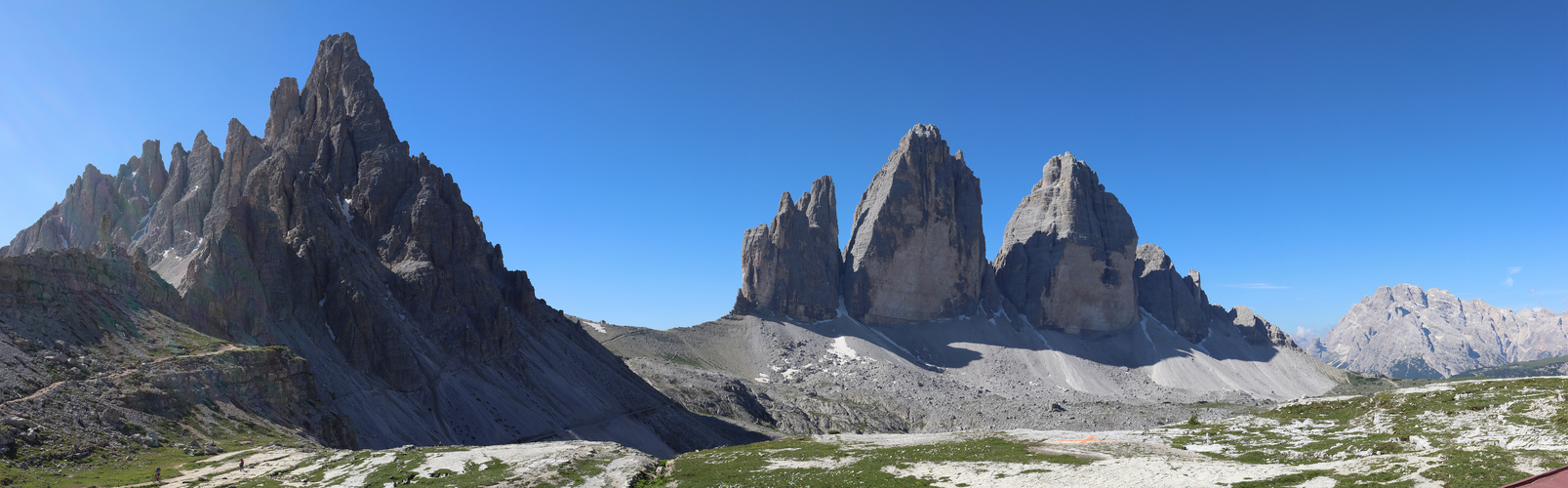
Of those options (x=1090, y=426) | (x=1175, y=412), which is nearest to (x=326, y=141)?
(x=1090, y=426)

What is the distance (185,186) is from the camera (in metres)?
135

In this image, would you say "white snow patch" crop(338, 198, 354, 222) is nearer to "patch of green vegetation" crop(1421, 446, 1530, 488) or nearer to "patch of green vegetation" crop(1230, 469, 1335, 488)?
"patch of green vegetation" crop(1230, 469, 1335, 488)

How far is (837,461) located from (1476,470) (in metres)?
29.2

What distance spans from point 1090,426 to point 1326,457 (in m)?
133

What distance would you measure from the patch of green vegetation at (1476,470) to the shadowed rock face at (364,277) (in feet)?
258

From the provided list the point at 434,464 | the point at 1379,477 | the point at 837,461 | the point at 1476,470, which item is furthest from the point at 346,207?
the point at 1476,470

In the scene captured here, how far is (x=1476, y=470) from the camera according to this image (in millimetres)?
28531

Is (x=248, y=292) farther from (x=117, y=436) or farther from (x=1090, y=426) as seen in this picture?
(x=1090, y=426)

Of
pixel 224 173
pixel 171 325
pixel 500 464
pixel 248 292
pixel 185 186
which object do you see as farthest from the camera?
pixel 185 186

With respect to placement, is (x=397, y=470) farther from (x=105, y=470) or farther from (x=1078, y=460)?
(x=1078, y=460)

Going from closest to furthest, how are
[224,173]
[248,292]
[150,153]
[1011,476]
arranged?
[1011,476] < [248,292] < [224,173] < [150,153]

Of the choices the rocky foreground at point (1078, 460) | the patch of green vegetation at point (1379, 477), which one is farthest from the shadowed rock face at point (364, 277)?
the patch of green vegetation at point (1379, 477)

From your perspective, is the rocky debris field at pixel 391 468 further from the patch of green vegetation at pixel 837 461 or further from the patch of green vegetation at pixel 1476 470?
the patch of green vegetation at pixel 1476 470

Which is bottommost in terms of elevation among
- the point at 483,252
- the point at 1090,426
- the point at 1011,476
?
the point at 1090,426
